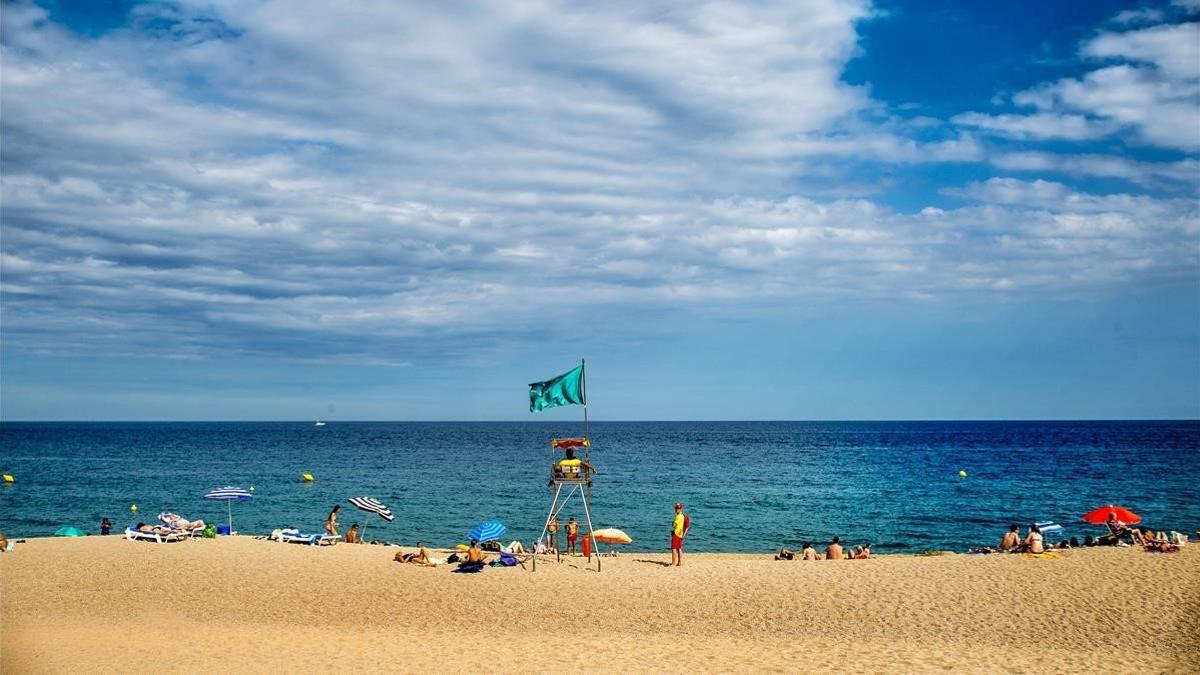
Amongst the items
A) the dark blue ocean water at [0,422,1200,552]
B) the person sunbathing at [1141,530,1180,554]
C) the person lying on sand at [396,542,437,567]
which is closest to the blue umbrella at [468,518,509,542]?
the person lying on sand at [396,542,437,567]

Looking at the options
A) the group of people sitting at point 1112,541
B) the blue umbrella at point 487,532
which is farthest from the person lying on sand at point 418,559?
the group of people sitting at point 1112,541

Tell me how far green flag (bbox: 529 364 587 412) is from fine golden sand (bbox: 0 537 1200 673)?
515cm

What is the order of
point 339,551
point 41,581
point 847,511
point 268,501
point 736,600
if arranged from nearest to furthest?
point 736,600, point 41,581, point 339,551, point 847,511, point 268,501

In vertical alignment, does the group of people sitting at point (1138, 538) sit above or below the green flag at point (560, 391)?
below

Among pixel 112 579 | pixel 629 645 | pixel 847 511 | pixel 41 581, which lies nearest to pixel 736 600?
pixel 629 645

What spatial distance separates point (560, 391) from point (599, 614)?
23.6ft

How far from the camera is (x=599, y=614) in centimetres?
1991

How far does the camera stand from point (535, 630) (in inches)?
731

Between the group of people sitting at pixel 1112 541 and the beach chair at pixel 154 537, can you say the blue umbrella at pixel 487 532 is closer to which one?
the beach chair at pixel 154 537

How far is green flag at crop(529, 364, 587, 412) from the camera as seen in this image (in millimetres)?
24625

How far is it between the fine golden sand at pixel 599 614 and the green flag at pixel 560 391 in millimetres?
5150

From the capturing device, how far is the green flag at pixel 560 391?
2462cm

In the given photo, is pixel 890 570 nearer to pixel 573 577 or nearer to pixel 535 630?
pixel 573 577

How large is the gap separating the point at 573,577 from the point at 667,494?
96.3ft
